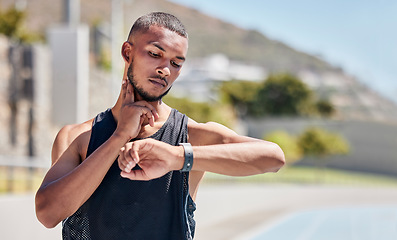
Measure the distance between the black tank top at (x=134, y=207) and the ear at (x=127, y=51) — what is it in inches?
9.1

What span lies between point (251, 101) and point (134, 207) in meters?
58.1

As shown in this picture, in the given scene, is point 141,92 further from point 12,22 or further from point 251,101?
point 251,101

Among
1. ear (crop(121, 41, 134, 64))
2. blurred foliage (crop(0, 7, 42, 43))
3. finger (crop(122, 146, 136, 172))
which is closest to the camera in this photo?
finger (crop(122, 146, 136, 172))

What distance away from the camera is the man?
171cm

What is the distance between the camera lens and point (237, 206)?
14.4 meters

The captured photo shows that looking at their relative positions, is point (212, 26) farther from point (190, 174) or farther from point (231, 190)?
point (190, 174)

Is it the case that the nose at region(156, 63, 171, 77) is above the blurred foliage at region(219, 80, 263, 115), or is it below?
below

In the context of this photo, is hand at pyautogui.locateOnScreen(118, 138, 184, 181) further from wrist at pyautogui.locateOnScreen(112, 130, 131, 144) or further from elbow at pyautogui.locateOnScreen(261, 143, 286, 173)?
elbow at pyautogui.locateOnScreen(261, 143, 286, 173)

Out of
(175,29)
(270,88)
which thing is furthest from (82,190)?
(270,88)

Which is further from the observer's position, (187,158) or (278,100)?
(278,100)

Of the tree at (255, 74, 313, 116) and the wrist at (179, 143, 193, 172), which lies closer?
the wrist at (179, 143, 193, 172)

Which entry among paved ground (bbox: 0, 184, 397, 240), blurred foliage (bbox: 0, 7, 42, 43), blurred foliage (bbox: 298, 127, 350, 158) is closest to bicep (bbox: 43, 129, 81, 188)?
paved ground (bbox: 0, 184, 397, 240)

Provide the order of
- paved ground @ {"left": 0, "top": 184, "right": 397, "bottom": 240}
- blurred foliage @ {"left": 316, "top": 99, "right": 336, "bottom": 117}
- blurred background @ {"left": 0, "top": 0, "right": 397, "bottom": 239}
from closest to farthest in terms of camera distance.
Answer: paved ground @ {"left": 0, "top": 184, "right": 397, "bottom": 240}, blurred background @ {"left": 0, "top": 0, "right": 397, "bottom": 239}, blurred foliage @ {"left": 316, "top": 99, "right": 336, "bottom": 117}

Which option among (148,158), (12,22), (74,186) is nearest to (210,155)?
(148,158)
